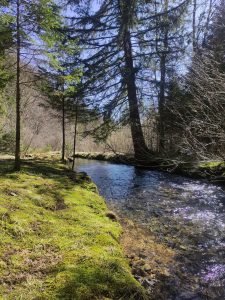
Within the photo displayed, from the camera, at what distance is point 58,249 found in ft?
14.4

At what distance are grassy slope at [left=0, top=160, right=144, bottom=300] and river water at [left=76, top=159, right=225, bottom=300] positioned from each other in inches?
35.0

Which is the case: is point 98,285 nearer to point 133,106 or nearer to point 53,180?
point 53,180

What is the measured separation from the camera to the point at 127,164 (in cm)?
1720

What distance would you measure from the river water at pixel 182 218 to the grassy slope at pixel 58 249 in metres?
0.89

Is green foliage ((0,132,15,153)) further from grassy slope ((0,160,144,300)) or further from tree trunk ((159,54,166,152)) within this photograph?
grassy slope ((0,160,144,300))

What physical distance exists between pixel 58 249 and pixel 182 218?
3.69 meters

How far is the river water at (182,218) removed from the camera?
4375 millimetres

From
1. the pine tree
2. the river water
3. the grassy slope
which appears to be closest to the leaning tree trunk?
the river water

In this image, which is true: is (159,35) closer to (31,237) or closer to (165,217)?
(165,217)

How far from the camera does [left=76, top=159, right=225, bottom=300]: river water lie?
14.4ft

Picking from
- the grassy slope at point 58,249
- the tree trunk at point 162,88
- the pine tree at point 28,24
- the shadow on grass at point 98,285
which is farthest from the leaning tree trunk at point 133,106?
the shadow on grass at point 98,285

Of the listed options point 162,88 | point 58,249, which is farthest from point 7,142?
point 58,249

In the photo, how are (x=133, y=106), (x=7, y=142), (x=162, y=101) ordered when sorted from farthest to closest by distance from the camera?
A: (x=7, y=142), (x=133, y=106), (x=162, y=101)

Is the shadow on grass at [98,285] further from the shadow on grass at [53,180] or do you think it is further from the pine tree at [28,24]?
the pine tree at [28,24]
